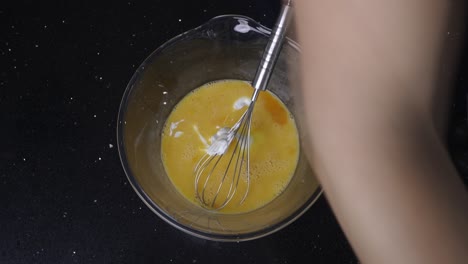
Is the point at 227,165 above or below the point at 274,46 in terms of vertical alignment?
below

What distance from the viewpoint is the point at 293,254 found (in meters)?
0.82

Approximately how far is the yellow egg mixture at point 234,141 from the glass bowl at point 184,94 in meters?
0.01

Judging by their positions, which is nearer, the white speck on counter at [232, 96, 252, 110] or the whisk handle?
the whisk handle

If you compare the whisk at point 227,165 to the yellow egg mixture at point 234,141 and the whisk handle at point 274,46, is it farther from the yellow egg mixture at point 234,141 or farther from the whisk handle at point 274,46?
the whisk handle at point 274,46

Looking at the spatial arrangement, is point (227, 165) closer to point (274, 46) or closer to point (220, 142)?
point (220, 142)

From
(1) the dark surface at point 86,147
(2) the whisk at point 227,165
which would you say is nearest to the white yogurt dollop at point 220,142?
(2) the whisk at point 227,165

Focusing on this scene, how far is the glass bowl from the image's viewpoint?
740mm

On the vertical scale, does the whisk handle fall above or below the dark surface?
above

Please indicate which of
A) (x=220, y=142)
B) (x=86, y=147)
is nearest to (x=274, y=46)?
(x=220, y=142)

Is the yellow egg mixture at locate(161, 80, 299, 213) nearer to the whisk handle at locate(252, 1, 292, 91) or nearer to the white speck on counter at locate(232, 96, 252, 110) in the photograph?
the white speck on counter at locate(232, 96, 252, 110)

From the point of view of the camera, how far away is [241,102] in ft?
2.89

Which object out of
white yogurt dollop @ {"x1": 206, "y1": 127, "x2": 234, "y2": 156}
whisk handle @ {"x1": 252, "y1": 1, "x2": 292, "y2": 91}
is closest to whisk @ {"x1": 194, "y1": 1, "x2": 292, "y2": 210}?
white yogurt dollop @ {"x1": 206, "y1": 127, "x2": 234, "y2": 156}

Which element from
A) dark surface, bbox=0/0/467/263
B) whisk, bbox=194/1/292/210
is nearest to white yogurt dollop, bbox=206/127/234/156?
whisk, bbox=194/1/292/210

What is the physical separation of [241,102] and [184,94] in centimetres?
9
